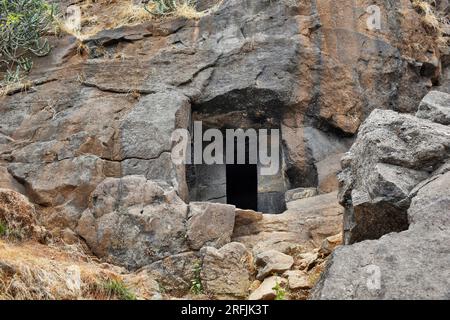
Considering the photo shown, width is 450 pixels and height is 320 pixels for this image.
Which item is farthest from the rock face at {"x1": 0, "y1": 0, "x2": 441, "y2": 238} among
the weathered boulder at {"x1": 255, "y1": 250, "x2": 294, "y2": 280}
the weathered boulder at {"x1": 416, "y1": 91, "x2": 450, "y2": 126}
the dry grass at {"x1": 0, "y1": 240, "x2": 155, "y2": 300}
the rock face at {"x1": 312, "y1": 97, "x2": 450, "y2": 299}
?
the rock face at {"x1": 312, "y1": 97, "x2": 450, "y2": 299}

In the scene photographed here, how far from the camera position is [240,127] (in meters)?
9.95

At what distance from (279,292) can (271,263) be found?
93 centimetres

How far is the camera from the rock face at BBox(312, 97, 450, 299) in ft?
15.3

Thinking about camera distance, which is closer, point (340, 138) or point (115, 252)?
point (115, 252)

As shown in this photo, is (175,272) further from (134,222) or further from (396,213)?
(396,213)

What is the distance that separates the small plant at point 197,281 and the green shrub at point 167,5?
5501mm

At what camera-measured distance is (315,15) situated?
33.6ft

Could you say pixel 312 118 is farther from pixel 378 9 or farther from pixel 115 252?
pixel 115 252

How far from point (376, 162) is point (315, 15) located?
4.76m

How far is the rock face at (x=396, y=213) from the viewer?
4668 mm

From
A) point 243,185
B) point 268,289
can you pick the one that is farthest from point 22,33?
point 268,289

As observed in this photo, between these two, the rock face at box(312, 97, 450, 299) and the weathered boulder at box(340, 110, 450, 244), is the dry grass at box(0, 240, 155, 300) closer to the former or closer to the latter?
the rock face at box(312, 97, 450, 299)

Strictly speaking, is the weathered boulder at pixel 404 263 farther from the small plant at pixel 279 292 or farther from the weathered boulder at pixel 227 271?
the weathered boulder at pixel 227 271
